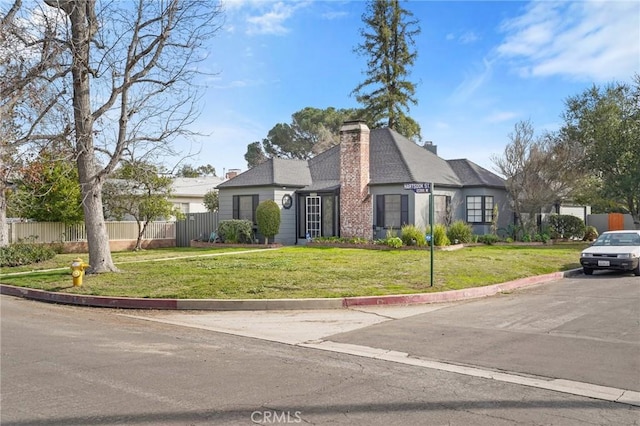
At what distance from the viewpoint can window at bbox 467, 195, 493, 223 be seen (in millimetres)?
28266

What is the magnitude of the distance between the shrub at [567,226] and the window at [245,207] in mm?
16437

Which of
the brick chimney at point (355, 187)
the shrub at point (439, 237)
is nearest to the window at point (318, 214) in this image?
the brick chimney at point (355, 187)

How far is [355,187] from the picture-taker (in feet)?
86.6

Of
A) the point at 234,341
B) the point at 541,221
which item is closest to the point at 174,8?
the point at 234,341

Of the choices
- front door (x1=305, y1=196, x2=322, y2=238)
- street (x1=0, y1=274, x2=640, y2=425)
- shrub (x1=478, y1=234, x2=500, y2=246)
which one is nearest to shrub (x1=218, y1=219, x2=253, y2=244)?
front door (x1=305, y1=196, x2=322, y2=238)

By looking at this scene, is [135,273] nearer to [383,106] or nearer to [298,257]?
[298,257]

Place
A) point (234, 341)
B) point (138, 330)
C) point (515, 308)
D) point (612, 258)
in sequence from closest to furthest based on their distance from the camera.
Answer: point (234, 341) < point (138, 330) < point (515, 308) < point (612, 258)

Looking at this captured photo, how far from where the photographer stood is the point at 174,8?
16.2 meters

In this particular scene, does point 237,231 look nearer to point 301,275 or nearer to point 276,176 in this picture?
point 276,176

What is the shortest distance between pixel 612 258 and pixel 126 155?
15337 millimetres

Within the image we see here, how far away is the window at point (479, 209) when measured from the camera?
92.7ft

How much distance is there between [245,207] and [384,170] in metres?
7.39

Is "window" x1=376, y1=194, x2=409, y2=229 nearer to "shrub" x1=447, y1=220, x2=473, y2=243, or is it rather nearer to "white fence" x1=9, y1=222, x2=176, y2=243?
"shrub" x1=447, y1=220, x2=473, y2=243

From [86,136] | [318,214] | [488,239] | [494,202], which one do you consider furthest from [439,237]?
[86,136]
